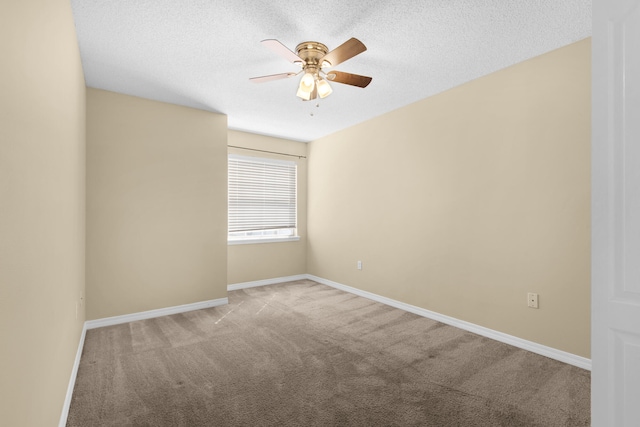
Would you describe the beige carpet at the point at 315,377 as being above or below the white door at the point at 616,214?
below

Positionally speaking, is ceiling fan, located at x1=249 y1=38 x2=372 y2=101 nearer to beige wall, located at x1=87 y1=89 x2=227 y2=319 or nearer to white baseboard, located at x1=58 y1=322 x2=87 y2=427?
beige wall, located at x1=87 y1=89 x2=227 y2=319

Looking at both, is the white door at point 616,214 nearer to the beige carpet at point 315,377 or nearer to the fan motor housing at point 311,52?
the beige carpet at point 315,377

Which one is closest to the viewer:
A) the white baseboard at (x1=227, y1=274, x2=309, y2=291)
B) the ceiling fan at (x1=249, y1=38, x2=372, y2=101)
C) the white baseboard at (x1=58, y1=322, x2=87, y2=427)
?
the white baseboard at (x1=58, y1=322, x2=87, y2=427)

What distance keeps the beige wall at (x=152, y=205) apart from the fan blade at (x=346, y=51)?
2.30m

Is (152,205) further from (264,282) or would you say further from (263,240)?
(264,282)

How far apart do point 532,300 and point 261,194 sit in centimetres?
394

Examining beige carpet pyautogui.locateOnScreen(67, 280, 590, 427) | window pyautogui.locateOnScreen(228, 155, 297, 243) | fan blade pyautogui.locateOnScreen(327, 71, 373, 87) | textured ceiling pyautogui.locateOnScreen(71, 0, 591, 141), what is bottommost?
beige carpet pyautogui.locateOnScreen(67, 280, 590, 427)

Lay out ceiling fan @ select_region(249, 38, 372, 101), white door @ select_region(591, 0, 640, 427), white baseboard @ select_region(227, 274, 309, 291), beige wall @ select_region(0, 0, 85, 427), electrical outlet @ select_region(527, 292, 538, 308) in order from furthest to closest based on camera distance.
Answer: white baseboard @ select_region(227, 274, 309, 291) → electrical outlet @ select_region(527, 292, 538, 308) → ceiling fan @ select_region(249, 38, 372, 101) → white door @ select_region(591, 0, 640, 427) → beige wall @ select_region(0, 0, 85, 427)

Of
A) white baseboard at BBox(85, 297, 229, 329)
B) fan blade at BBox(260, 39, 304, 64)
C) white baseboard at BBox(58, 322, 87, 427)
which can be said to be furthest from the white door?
white baseboard at BBox(85, 297, 229, 329)

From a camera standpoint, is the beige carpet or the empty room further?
the beige carpet

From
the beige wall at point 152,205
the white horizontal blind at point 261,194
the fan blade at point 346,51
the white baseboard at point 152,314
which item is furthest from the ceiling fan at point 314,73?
the white baseboard at point 152,314

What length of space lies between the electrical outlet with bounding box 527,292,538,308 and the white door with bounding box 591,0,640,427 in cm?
170

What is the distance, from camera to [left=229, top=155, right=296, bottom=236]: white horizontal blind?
4.96 metres

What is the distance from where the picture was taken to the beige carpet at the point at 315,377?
186 centimetres
